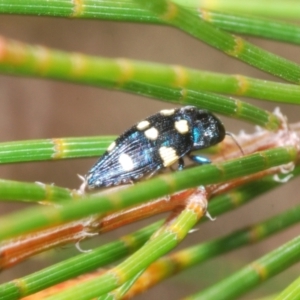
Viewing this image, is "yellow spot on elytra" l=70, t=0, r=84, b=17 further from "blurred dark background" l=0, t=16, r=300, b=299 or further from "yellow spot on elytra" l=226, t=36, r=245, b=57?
"blurred dark background" l=0, t=16, r=300, b=299

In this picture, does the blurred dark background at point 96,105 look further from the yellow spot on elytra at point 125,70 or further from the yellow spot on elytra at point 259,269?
the yellow spot on elytra at point 125,70

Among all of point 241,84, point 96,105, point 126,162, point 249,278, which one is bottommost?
point 249,278

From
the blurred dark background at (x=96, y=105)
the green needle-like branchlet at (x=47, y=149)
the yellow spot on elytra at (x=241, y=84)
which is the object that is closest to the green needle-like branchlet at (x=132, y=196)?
the yellow spot on elytra at (x=241, y=84)

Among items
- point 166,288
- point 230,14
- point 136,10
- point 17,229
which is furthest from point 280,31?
point 166,288

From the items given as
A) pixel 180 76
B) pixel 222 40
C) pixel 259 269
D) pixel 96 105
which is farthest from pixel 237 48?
pixel 96 105

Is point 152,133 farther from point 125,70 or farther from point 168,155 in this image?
point 125,70

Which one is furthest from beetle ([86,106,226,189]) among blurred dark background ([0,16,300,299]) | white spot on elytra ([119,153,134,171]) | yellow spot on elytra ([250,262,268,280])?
blurred dark background ([0,16,300,299])
